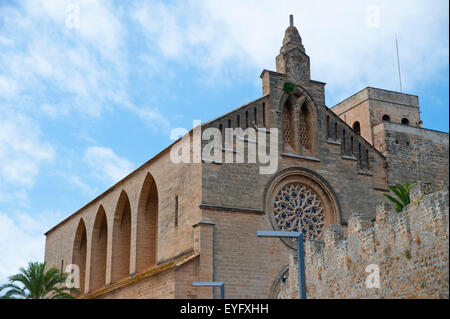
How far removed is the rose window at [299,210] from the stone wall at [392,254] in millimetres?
6467

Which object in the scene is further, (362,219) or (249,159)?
(249,159)

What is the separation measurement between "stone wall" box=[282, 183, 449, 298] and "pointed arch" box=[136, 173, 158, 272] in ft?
41.6

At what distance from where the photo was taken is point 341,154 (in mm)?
Answer: 29062

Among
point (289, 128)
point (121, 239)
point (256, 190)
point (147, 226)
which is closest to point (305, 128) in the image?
point (289, 128)

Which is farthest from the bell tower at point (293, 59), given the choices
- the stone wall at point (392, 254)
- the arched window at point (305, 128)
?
the stone wall at point (392, 254)

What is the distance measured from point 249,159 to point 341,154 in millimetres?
5032

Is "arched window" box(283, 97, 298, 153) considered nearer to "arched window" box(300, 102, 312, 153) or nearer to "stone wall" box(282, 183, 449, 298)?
"arched window" box(300, 102, 312, 153)

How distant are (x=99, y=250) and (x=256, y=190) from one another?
14859 mm

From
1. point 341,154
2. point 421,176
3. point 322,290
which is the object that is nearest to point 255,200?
point 341,154

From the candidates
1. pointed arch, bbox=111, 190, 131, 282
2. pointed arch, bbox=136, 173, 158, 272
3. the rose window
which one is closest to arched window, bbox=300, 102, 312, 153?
the rose window

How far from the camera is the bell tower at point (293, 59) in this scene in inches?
1146

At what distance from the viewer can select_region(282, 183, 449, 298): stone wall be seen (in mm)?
14602
